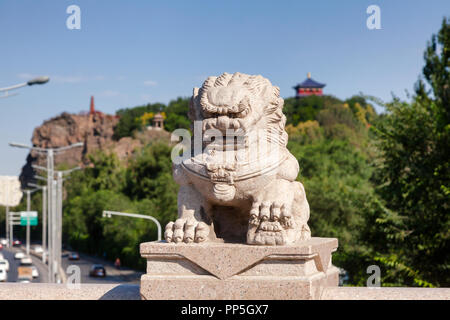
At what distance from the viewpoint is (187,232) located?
4.82 m

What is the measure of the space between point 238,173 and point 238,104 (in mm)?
568

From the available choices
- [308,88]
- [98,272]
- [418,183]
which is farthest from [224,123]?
[308,88]

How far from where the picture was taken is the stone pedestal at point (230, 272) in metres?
4.46

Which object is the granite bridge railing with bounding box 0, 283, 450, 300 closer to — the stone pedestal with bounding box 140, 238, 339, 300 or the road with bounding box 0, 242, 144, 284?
the stone pedestal with bounding box 140, 238, 339, 300

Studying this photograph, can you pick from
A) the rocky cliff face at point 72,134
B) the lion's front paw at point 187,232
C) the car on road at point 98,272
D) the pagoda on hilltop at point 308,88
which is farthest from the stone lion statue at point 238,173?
the pagoda on hilltop at point 308,88

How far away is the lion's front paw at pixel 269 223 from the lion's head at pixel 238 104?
66 centimetres

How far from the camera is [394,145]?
42.6 feet

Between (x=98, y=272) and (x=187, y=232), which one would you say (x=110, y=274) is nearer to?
(x=98, y=272)

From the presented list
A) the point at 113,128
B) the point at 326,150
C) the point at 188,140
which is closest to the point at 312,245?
the point at 188,140

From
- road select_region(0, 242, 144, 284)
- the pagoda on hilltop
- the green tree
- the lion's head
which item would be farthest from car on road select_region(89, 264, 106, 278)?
the pagoda on hilltop

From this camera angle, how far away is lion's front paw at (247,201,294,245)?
181 inches

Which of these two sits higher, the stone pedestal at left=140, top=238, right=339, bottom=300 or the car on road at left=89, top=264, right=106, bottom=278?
the stone pedestal at left=140, top=238, right=339, bottom=300

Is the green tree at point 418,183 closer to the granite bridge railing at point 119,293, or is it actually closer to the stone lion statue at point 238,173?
the granite bridge railing at point 119,293
